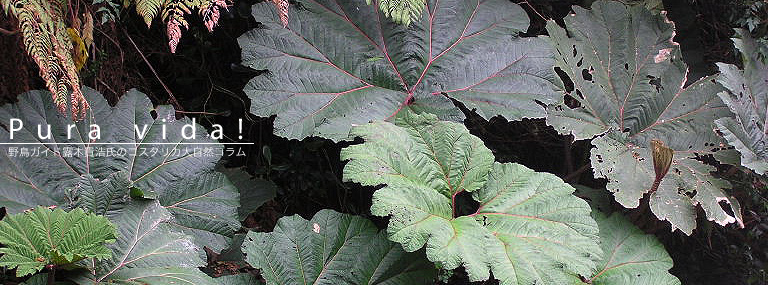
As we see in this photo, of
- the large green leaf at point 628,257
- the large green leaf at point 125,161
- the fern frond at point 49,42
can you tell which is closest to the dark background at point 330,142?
the large green leaf at point 628,257

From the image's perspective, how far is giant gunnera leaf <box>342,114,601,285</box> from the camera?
1.69m

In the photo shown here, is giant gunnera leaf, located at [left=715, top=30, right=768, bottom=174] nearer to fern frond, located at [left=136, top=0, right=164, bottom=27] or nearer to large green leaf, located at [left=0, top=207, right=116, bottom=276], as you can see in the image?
fern frond, located at [left=136, top=0, right=164, bottom=27]

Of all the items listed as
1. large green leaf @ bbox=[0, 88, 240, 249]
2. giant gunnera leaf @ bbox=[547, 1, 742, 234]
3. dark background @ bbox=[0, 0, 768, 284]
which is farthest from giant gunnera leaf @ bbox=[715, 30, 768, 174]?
large green leaf @ bbox=[0, 88, 240, 249]

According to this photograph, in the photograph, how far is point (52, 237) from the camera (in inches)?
58.2

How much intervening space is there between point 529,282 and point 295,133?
0.85 m

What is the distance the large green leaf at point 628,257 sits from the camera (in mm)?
2086

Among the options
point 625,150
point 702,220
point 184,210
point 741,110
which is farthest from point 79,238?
point 702,220

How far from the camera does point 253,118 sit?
266 centimetres

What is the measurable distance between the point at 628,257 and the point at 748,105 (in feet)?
2.15

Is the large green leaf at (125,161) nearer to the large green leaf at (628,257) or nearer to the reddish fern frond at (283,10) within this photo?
the reddish fern frond at (283,10)

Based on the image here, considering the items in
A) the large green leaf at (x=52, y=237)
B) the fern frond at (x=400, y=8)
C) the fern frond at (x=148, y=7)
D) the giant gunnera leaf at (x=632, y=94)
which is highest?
the fern frond at (x=148, y=7)

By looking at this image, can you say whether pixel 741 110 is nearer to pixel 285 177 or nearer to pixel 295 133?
pixel 295 133

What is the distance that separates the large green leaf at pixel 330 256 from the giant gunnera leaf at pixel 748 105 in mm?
1073

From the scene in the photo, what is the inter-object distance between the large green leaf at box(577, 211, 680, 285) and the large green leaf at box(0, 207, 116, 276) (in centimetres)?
143
